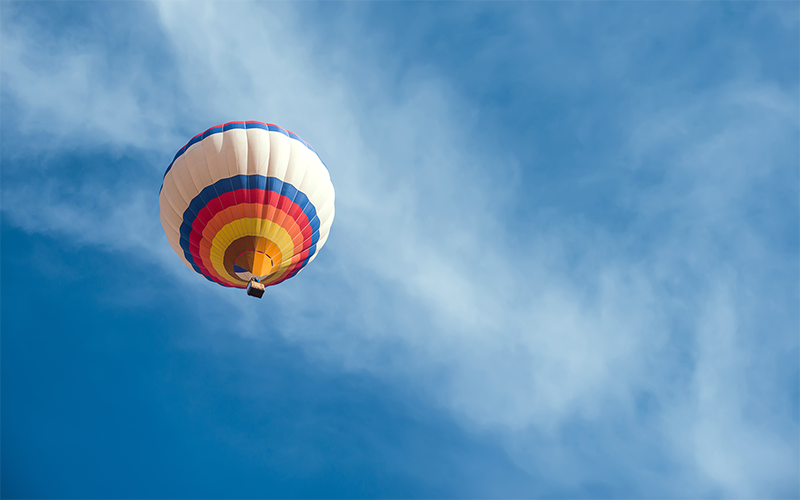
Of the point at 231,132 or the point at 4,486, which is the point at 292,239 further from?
the point at 4,486

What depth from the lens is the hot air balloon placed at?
568 inches

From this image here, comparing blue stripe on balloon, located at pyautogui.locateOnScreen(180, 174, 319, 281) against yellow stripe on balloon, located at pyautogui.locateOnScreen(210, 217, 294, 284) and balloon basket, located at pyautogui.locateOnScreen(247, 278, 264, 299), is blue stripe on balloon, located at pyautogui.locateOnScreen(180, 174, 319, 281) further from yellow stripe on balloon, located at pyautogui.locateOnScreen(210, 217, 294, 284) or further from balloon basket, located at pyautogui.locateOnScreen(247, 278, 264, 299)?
balloon basket, located at pyautogui.locateOnScreen(247, 278, 264, 299)

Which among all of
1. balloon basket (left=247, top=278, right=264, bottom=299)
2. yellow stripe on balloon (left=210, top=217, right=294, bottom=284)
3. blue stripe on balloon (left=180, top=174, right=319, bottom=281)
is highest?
blue stripe on balloon (left=180, top=174, right=319, bottom=281)

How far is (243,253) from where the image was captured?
48.1 feet

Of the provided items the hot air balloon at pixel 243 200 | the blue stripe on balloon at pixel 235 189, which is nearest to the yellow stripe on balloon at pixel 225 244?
the hot air balloon at pixel 243 200

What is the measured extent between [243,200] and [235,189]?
17.0 inches

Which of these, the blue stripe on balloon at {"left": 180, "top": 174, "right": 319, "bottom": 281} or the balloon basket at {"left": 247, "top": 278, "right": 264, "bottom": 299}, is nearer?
the balloon basket at {"left": 247, "top": 278, "right": 264, "bottom": 299}

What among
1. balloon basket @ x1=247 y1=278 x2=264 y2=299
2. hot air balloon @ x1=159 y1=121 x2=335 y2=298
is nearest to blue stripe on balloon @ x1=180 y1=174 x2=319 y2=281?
hot air balloon @ x1=159 y1=121 x2=335 y2=298

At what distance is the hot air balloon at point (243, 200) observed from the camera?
14438 millimetres

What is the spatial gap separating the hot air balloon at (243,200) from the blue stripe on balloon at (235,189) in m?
0.03

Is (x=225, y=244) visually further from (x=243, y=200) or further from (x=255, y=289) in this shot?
(x=255, y=289)

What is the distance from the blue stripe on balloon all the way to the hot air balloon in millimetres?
30

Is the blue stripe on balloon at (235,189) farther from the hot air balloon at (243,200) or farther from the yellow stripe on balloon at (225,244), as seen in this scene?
the yellow stripe on balloon at (225,244)

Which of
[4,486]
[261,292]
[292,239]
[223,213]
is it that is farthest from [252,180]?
[4,486]
